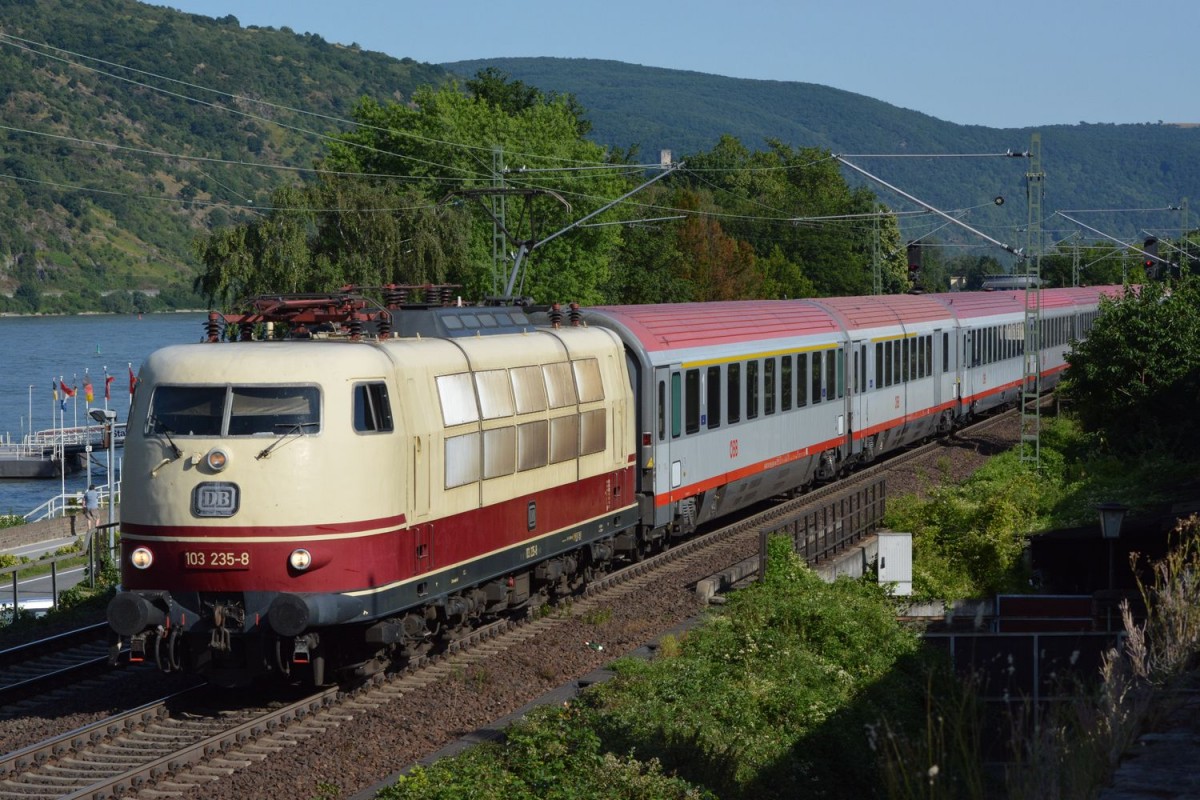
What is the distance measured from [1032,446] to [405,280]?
27872 millimetres

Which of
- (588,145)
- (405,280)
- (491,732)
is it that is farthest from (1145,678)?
(588,145)

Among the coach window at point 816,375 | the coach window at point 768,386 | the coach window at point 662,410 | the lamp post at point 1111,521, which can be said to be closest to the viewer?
the coach window at point 662,410

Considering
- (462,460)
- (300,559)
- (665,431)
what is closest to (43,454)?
(665,431)

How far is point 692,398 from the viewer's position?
841 inches

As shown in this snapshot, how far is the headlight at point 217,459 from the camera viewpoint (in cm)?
1280

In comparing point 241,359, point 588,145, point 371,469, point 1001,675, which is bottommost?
point 1001,675

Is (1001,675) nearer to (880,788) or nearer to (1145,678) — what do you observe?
(880,788)

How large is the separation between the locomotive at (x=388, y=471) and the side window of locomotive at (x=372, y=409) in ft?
0.06

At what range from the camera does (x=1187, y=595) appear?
11852 mm

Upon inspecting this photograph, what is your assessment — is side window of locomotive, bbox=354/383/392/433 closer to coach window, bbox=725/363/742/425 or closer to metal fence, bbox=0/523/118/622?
metal fence, bbox=0/523/118/622

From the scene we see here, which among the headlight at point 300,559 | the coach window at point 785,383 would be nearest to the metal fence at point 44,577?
the headlight at point 300,559

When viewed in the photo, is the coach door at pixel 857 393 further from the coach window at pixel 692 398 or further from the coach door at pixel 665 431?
the coach door at pixel 665 431

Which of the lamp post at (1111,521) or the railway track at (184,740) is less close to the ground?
the lamp post at (1111,521)

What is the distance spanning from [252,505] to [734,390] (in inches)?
451
